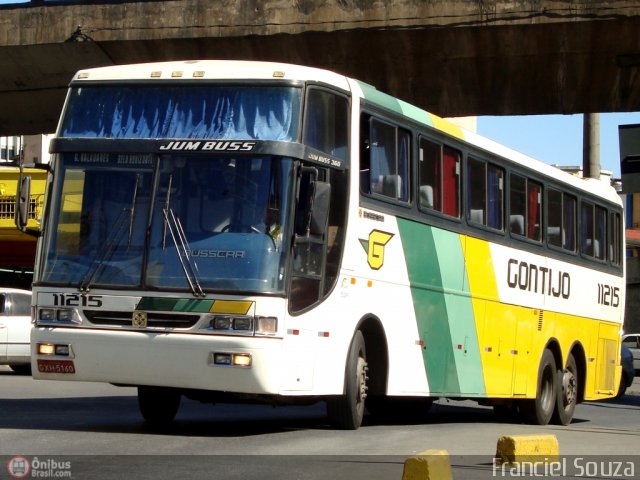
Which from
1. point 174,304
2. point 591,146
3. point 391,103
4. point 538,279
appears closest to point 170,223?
point 174,304

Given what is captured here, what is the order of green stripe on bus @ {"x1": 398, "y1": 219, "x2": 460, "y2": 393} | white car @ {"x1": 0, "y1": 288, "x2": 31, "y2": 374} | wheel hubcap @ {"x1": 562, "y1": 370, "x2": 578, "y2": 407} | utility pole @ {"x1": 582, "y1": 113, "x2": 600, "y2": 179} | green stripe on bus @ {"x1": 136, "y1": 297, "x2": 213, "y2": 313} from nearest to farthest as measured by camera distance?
1. green stripe on bus @ {"x1": 136, "y1": 297, "x2": 213, "y2": 313}
2. green stripe on bus @ {"x1": 398, "y1": 219, "x2": 460, "y2": 393}
3. wheel hubcap @ {"x1": 562, "y1": 370, "x2": 578, "y2": 407}
4. white car @ {"x1": 0, "y1": 288, "x2": 31, "y2": 374}
5. utility pole @ {"x1": 582, "y1": 113, "x2": 600, "y2": 179}

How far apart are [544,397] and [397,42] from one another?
19.1 ft

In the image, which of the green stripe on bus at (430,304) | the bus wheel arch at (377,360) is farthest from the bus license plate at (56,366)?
the green stripe on bus at (430,304)

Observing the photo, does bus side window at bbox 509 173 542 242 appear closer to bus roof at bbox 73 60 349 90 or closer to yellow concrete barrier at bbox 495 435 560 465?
bus roof at bbox 73 60 349 90

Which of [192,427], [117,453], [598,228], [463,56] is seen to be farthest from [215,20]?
[117,453]

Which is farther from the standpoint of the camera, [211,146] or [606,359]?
[606,359]

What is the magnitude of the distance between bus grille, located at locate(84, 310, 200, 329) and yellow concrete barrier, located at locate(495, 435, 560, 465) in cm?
297

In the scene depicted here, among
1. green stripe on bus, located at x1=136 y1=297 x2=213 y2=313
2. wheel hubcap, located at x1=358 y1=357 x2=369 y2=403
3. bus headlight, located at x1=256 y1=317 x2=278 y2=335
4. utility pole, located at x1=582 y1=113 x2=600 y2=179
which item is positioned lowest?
wheel hubcap, located at x1=358 y1=357 x2=369 y2=403

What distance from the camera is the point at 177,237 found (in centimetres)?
1114

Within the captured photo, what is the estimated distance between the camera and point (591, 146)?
1107 inches

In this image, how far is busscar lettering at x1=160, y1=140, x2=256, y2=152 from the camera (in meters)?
11.2

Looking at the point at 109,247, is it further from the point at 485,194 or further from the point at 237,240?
the point at 485,194

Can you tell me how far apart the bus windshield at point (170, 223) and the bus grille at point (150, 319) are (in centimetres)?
23

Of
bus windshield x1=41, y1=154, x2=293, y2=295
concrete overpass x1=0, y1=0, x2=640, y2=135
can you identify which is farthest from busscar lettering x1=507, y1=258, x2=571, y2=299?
bus windshield x1=41, y1=154, x2=293, y2=295
